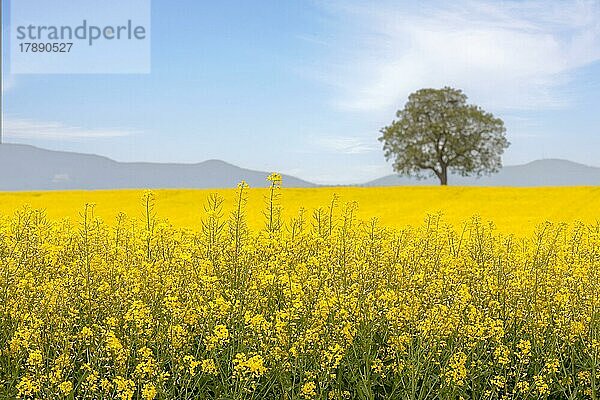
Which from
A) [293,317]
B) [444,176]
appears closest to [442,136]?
[444,176]

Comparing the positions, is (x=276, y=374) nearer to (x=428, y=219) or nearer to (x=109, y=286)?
(x=109, y=286)

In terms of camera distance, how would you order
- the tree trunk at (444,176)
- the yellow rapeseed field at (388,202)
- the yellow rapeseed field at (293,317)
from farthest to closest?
the tree trunk at (444,176) < the yellow rapeseed field at (388,202) < the yellow rapeseed field at (293,317)

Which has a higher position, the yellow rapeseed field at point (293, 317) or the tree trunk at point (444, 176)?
the tree trunk at point (444, 176)

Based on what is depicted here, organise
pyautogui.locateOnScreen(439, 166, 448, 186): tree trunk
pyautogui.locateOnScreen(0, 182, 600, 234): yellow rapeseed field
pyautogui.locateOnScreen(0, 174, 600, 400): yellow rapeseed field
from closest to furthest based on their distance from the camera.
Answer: pyautogui.locateOnScreen(0, 174, 600, 400): yellow rapeseed field → pyautogui.locateOnScreen(0, 182, 600, 234): yellow rapeseed field → pyautogui.locateOnScreen(439, 166, 448, 186): tree trunk

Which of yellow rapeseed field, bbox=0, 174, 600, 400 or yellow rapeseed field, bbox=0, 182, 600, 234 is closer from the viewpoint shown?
yellow rapeseed field, bbox=0, 174, 600, 400

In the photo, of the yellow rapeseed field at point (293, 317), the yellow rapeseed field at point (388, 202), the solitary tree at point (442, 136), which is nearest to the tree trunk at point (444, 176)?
the solitary tree at point (442, 136)

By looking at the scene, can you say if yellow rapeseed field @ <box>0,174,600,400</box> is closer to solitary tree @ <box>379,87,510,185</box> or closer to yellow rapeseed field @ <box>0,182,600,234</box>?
yellow rapeseed field @ <box>0,182,600,234</box>

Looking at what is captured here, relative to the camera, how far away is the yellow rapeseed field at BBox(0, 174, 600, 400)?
177 inches

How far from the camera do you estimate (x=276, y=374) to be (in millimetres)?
4633

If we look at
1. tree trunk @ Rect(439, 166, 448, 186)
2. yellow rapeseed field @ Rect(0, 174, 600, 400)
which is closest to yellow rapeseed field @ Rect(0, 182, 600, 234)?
yellow rapeseed field @ Rect(0, 174, 600, 400)

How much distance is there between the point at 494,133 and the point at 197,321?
39.8m

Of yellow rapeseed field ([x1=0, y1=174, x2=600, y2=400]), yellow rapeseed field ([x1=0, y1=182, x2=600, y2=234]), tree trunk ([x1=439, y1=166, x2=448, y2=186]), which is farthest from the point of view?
tree trunk ([x1=439, y1=166, x2=448, y2=186])

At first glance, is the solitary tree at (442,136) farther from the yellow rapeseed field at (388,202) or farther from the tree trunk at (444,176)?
the yellow rapeseed field at (388,202)

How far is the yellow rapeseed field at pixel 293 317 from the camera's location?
4504 millimetres
